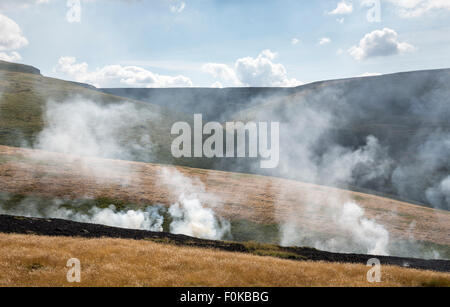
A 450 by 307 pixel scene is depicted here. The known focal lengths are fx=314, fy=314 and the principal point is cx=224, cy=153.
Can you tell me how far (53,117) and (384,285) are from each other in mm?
111938

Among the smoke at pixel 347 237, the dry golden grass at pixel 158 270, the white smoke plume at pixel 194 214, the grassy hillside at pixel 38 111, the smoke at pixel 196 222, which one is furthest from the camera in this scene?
the grassy hillside at pixel 38 111

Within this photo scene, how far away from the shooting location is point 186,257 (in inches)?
768

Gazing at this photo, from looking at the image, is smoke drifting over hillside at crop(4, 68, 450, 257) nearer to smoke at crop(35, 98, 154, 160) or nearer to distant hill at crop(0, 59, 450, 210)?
smoke at crop(35, 98, 154, 160)

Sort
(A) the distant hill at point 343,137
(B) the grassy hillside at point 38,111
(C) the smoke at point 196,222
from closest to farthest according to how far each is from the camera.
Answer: (C) the smoke at point 196,222
(B) the grassy hillside at point 38,111
(A) the distant hill at point 343,137

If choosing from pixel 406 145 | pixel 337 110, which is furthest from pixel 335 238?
pixel 337 110

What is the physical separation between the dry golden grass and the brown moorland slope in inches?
1031

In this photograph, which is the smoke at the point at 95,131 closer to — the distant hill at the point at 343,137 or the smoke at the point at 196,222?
the distant hill at the point at 343,137

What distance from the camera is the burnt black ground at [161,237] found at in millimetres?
27062

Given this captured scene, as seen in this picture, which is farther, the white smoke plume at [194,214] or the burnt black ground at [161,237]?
the white smoke plume at [194,214]

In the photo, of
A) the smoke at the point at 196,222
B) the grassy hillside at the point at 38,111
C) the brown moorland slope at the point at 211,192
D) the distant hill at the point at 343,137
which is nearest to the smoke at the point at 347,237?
the brown moorland slope at the point at 211,192

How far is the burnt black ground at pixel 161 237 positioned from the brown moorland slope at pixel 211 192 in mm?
14248

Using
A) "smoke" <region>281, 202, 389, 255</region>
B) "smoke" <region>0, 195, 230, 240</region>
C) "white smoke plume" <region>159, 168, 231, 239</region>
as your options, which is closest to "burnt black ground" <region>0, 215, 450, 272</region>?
"smoke" <region>0, 195, 230, 240</region>

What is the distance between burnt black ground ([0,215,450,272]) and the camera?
27.1 meters
